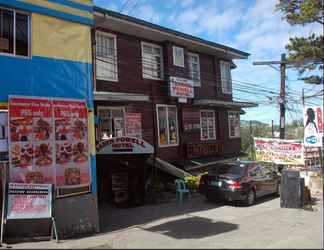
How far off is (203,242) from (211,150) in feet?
49.3

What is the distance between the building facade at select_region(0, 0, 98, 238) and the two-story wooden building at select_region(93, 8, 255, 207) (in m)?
4.18

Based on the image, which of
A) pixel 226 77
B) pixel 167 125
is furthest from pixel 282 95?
pixel 167 125

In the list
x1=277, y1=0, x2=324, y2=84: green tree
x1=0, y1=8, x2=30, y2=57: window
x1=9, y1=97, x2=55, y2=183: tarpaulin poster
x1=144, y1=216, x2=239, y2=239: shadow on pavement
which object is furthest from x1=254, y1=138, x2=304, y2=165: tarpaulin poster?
x1=0, y1=8, x2=30, y2=57: window

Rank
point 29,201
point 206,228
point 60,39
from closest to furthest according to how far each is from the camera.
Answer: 1. point 29,201
2. point 206,228
3. point 60,39

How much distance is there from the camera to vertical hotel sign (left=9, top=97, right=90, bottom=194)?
9.83 m

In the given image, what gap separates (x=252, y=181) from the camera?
15.5 meters

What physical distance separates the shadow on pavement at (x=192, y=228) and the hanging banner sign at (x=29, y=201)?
2837 millimetres

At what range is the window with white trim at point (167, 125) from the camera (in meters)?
21.1

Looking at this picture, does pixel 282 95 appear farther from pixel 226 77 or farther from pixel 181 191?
pixel 181 191

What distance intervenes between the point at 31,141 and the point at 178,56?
13315 mm

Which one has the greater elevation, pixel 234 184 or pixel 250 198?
pixel 234 184

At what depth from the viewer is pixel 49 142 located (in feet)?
34.3

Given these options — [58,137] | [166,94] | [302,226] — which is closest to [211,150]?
[166,94]

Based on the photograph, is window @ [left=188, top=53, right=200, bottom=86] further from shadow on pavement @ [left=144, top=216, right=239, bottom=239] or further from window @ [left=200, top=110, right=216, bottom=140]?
shadow on pavement @ [left=144, top=216, right=239, bottom=239]
